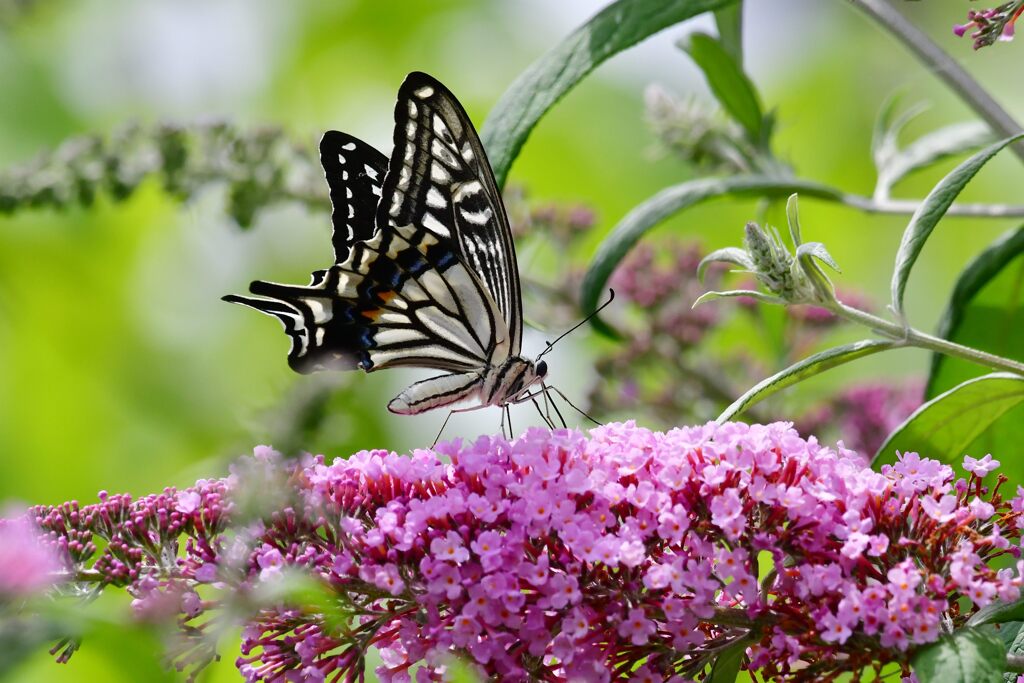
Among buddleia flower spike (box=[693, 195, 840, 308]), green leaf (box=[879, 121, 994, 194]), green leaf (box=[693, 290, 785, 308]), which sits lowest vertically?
green leaf (box=[693, 290, 785, 308])

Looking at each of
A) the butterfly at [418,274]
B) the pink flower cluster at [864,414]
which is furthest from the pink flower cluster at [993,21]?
the pink flower cluster at [864,414]

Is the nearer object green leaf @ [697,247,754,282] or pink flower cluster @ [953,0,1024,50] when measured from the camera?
pink flower cluster @ [953,0,1024,50]

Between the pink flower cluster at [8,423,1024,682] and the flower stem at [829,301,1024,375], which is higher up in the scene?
the flower stem at [829,301,1024,375]

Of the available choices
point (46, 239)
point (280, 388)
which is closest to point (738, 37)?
point (280, 388)

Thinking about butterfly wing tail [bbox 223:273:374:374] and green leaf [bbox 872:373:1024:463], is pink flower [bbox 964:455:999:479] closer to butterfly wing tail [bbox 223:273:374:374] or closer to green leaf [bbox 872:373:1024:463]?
green leaf [bbox 872:373:1024:463]

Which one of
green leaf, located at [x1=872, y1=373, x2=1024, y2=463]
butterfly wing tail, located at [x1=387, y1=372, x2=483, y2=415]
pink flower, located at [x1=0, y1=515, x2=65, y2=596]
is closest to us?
pink flower, located at [x1=0, y1=515, x2=65, y2=596]

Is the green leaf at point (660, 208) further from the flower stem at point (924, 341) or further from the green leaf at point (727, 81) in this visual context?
the flower stem at point (924, 341)

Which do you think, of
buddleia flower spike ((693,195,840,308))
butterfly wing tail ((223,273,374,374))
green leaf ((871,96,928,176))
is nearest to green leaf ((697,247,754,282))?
buddleia flower spike ((693,195,840,308))
